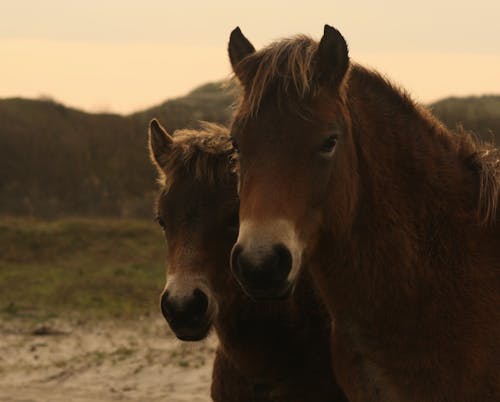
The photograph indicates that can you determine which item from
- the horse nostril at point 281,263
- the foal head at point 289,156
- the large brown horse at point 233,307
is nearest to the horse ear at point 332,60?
the foal head at point 289,156

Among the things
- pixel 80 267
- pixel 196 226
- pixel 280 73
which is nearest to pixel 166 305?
pixel 196 226

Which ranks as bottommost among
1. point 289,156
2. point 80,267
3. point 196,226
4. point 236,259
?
point 80,267

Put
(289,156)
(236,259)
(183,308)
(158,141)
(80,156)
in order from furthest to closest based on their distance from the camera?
1. (80,156)
2. (158,141)
3. (183,308)
4. (289,156)
5. (236,259)

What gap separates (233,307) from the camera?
18.5ft

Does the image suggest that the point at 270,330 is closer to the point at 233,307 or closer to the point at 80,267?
the point at 233,307

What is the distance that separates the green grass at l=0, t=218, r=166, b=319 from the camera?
14920 millimetres

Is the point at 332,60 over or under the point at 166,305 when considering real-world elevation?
over

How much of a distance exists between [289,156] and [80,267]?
Result: 14.2m

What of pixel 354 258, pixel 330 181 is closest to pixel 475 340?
pixel 354 258

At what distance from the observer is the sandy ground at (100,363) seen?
385 inches

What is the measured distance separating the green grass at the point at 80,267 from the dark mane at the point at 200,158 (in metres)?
8.53

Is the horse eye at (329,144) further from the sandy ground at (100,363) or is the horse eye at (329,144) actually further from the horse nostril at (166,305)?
the sandy ground at (100,363)

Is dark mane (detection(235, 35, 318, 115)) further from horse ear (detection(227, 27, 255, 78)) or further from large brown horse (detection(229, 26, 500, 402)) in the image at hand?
horse ear (detection(227, 27, 255, 78))

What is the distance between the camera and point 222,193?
5594 mm
